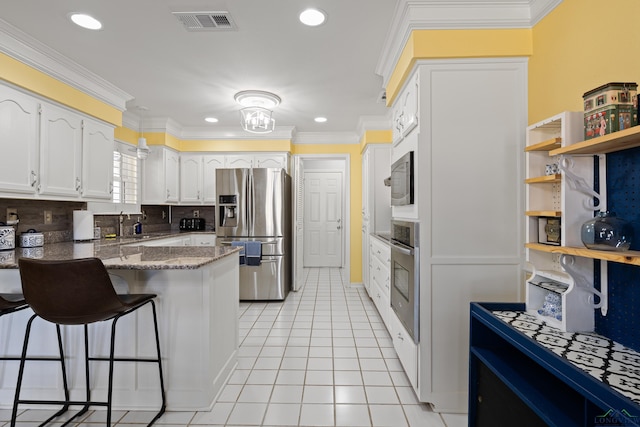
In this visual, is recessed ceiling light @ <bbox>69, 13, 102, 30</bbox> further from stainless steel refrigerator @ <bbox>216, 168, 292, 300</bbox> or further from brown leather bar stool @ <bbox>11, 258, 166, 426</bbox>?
stainless steel refrigerator @ <bbox>216, 168, 292, 300</bbox>

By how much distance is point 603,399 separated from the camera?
0.83 m

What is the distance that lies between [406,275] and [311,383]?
1034mm

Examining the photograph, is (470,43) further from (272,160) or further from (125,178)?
(125,178)

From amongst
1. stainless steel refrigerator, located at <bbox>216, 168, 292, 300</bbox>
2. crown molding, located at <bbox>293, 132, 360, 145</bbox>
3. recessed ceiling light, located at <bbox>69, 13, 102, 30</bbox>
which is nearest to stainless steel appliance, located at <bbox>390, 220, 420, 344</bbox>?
stainless steel refrigerator, located at <bbox>216, 168, 292, 300</bbox>

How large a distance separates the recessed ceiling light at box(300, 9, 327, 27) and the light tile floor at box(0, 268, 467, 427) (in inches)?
100.0

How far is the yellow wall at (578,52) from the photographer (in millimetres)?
1269

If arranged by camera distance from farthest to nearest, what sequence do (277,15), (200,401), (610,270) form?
(277,15) < (200,401) < (610,270)

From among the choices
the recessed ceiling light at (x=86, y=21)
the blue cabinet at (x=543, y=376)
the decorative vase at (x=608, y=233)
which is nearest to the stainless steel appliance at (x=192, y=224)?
the recessed ceiling light at (x=86, y=21)

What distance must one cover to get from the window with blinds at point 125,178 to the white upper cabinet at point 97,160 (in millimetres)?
672

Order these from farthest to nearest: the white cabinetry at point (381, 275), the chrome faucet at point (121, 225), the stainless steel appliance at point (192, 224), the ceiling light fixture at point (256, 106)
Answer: the stainless steel appliance at point (192, 224) < the chrome faucet at point (121, 225) < the ceiling light fixture at point (256, 106) < the white cabinetry at point (381, 275)

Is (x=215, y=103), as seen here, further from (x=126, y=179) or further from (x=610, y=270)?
(x=610, y=270)

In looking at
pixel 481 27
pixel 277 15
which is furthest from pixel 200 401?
pixel 481 27

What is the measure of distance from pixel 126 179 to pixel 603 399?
4.73m

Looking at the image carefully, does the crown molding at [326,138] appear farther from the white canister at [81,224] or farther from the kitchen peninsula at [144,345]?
the kitchen peninsula at [144,345]
